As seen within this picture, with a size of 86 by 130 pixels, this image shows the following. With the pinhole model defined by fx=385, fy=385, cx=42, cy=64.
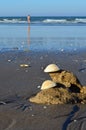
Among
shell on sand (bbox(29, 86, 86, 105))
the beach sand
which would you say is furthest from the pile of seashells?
the beach sand

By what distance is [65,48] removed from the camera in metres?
14.6

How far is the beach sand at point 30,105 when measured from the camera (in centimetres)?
491

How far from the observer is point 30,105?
585 cm

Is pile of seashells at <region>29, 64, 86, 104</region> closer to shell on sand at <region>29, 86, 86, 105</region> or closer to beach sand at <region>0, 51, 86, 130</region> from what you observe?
shell on sand at <region>29, 86, 86, 105</region>

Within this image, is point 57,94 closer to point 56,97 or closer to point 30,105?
point 56,97

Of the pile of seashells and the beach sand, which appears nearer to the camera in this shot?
the beach sand

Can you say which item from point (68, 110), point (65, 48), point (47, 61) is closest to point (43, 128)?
point (68, 110)

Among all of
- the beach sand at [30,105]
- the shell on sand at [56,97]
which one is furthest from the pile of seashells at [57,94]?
the beach sand at [30,105]

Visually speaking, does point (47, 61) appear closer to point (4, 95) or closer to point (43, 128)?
point (4, 95)

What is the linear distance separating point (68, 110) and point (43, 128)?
988 mm

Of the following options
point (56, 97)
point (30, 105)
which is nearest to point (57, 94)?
point (56, 97)

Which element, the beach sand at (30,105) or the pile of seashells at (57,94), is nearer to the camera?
the beach sand at (30,105)

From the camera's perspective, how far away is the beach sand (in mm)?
4910

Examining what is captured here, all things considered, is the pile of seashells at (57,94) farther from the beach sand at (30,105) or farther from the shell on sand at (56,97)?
the beach sand at (30,105)
